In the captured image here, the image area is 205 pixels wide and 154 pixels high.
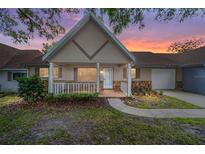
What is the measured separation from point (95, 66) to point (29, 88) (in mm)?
5983

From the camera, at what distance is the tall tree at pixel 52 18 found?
7.23 metres

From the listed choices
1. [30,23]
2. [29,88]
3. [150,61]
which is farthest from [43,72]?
[150,61]

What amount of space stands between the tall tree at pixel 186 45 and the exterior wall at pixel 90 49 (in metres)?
25.9

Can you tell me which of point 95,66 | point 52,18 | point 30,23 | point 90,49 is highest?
point 52,18

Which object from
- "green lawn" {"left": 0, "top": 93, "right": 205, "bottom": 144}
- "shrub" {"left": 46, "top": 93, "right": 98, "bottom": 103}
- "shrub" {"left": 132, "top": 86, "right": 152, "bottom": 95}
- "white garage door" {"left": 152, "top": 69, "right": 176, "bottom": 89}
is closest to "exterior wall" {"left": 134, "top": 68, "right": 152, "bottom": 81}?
"white garage door" {"left": 152, "top": 69, "right": 176, "bottom": 89}

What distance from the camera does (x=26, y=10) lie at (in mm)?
8492

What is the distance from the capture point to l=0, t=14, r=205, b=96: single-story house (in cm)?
1004

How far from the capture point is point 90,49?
10180mm

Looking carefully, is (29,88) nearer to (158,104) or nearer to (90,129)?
(90,129)

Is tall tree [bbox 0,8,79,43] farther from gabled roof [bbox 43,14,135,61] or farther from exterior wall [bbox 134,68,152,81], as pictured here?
exterior wall [bbox 134,68,152,81]

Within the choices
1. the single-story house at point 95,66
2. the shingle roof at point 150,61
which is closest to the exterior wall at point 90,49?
the single-story house at point 95,66
